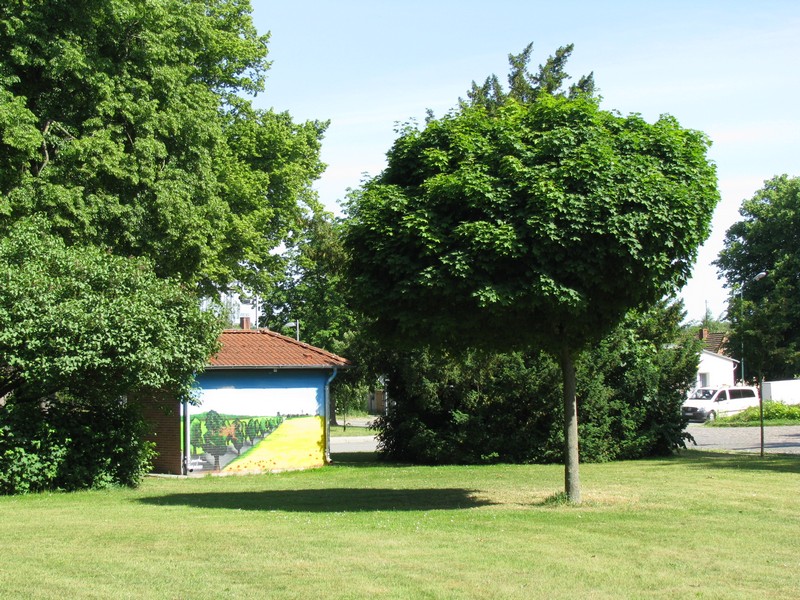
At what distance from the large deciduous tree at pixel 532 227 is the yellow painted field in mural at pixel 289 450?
36.7 feet

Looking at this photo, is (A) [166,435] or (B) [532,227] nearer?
(B) [532,227]

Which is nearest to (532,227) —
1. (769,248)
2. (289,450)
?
(289,450)

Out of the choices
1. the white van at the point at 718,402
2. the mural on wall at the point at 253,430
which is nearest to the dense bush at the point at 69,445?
the mural on wall at the point at 253,430

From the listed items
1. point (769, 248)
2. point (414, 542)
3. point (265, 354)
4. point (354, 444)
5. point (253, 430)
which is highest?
point (769, 248)

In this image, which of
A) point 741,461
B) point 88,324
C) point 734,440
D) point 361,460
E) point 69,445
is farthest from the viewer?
point 734,440

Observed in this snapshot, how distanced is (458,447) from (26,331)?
13.8 meters

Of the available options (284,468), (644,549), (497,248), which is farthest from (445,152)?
(284,468)

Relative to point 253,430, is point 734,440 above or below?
below

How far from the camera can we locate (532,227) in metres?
13.1

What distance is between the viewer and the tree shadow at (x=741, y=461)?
22047 mm

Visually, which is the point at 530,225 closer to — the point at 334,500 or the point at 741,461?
the point at 334,500

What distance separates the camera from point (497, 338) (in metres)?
14.7

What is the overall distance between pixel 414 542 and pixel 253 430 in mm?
14793

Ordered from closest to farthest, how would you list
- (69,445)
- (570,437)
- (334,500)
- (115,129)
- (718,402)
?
(570,437)
(334,500)
(69,445)
(115,129)
(718,402)
